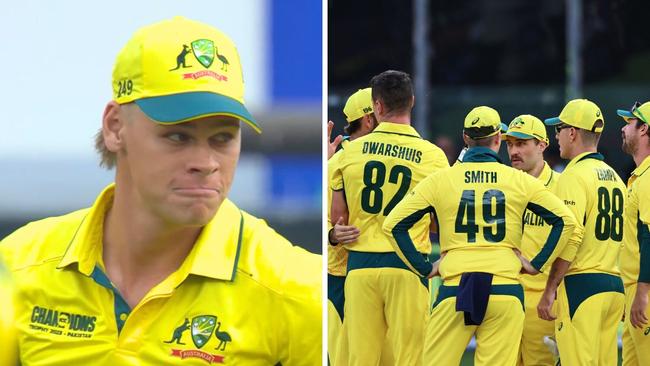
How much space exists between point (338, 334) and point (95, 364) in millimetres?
3788

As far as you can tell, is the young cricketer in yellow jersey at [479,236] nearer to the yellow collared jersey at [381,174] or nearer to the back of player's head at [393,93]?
the yellow collared jersey at [381,174]

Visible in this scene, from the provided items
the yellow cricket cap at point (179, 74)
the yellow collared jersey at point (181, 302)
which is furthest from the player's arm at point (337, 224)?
the yellow cricket cap at point (179, 74)

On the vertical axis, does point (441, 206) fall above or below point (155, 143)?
below

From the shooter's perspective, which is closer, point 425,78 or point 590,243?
point 590,243

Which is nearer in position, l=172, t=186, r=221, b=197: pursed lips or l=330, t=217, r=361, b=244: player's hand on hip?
l=172, t=186, r=221, b=197: pursed lips

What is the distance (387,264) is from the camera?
6.51 m

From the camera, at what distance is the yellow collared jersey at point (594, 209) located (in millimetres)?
6512

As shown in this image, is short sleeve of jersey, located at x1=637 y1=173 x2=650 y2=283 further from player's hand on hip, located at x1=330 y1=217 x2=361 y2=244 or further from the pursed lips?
the pursed lips

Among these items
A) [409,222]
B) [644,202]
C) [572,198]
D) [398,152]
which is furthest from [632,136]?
[409,222]

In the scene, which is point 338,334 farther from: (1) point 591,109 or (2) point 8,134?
(2) point 8,134

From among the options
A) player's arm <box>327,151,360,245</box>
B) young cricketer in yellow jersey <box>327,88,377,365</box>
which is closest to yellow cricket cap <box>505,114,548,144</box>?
young cricketer in yellow jersey <box>327,88,377,365</box>

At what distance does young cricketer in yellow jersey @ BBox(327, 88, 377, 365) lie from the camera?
6711 millimetres

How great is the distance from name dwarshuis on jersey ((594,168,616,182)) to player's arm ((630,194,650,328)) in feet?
0.64

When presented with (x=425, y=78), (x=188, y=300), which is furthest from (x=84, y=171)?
(x=425, y=78)
